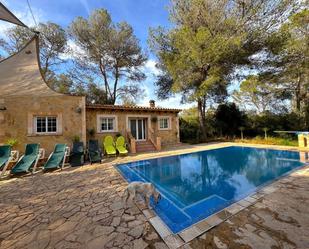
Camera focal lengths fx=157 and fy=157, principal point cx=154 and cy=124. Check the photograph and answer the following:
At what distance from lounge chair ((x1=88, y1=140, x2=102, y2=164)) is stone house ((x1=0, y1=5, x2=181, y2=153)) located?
2.24ft

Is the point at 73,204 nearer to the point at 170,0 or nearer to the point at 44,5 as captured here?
the point at 44,5

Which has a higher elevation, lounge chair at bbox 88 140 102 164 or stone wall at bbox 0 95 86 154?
stone wall at bbox 0 95 86 154

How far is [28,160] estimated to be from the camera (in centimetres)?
750

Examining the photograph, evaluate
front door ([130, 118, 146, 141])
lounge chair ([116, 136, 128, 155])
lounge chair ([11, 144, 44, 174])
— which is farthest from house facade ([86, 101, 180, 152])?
lounge chair ([11, 144, 44, 174])

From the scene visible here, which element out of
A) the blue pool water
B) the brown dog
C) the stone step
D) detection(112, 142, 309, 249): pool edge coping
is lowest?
the blue pool water

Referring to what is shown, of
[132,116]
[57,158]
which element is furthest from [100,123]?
[57,158]

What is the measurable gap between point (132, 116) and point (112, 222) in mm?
10115

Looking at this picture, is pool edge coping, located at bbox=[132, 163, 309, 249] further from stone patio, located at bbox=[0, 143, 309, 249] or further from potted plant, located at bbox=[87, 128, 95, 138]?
potted plant, located at bbox=[87, 128, 95, 138]

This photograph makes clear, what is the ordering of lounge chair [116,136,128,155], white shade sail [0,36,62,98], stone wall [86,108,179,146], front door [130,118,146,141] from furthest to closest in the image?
front door [130,118,146,141]
stone wall [86,108,179,146]
lounge chair [116,136,128,155]
white shade sail [0,36,62,98]

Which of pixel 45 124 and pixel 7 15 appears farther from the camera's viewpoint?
pixel 45 124

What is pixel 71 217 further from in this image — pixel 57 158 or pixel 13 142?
pixel 13 142

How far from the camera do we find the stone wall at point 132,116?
1123 cm

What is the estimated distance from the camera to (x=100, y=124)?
11531mm

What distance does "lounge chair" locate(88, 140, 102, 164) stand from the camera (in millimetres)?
8828
